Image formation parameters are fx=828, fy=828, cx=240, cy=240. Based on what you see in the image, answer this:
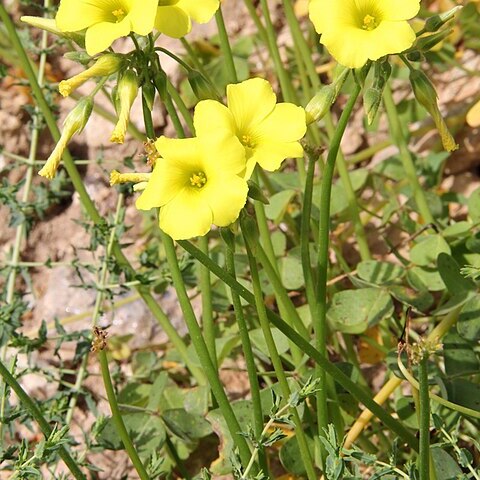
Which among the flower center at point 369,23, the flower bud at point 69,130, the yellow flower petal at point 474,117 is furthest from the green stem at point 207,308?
the yellow flower petal at point 474,117

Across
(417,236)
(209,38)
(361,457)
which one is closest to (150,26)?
(361,457)

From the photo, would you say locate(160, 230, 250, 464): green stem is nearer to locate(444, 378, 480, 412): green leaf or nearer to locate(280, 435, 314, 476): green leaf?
locate(280, 435, 314, 476): green leaf

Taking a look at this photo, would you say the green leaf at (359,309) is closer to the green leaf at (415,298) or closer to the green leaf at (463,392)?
the green leaf at (415,298)

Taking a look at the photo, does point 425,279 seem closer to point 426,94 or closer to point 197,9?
point 426,94

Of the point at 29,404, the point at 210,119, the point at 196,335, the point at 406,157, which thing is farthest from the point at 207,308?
the point at 406,157

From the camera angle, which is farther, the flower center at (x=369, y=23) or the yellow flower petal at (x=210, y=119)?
the flower center at (x=369, y=23)

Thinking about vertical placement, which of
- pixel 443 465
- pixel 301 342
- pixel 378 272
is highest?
pixel 301 342

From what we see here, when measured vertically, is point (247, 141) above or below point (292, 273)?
above
